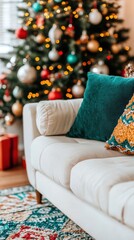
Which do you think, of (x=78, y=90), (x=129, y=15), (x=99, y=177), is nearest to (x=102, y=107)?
(x=99, y=177)

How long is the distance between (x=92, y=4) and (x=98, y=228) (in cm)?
262

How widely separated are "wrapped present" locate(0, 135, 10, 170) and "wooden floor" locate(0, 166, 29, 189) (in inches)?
2.6

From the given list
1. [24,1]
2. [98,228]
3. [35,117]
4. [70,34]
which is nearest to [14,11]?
[24,1]

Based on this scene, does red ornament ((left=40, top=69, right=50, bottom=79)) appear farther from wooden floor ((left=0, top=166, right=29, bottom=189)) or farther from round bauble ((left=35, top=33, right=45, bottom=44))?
wooden floor ((left=0, top=166, right=29, bottom=189))

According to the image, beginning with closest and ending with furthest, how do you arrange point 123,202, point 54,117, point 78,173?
point 123,202 < point 78,173 < point 54,117

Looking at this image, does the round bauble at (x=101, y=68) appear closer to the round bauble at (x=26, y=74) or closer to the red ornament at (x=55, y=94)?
the red ornament at (x=55, y=94)

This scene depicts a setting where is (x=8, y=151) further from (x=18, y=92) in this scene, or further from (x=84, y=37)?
(x=84, y=37)

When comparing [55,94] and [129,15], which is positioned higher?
[129,15]

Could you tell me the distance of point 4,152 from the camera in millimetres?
3688

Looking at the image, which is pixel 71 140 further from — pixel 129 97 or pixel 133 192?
pixel 133 192

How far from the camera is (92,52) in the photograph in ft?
13.0

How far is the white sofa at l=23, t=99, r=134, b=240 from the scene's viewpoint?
5.57 feet

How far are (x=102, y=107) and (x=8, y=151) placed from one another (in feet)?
4.83

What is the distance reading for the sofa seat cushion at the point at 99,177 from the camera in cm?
176
